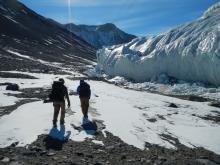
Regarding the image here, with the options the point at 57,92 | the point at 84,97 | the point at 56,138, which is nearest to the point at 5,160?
the point at 56,138

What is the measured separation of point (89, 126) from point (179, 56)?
26409 mm

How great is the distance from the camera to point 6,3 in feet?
462

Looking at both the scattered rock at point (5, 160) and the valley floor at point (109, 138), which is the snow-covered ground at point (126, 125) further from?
the scattered rock at point (5, 160)

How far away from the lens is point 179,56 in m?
38.1

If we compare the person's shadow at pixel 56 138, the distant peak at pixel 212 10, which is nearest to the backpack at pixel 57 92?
the person's shadow at pixel 56 138

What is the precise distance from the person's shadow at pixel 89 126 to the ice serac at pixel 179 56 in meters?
22.8

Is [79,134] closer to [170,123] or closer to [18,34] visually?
[170,123]

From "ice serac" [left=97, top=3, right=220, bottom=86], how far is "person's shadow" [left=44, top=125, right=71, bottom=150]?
971 inches

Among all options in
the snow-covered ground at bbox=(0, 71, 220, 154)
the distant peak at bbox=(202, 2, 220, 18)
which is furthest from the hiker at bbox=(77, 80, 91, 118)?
the distant peak at bbox=(202, 2, 220, 18)

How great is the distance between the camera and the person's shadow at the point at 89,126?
506 inches

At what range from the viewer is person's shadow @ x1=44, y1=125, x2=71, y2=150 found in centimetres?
1095

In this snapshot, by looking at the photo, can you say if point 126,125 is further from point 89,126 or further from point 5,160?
point 5,160

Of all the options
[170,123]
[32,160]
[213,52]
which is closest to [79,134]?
[32,160]

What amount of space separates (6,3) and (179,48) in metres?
117
